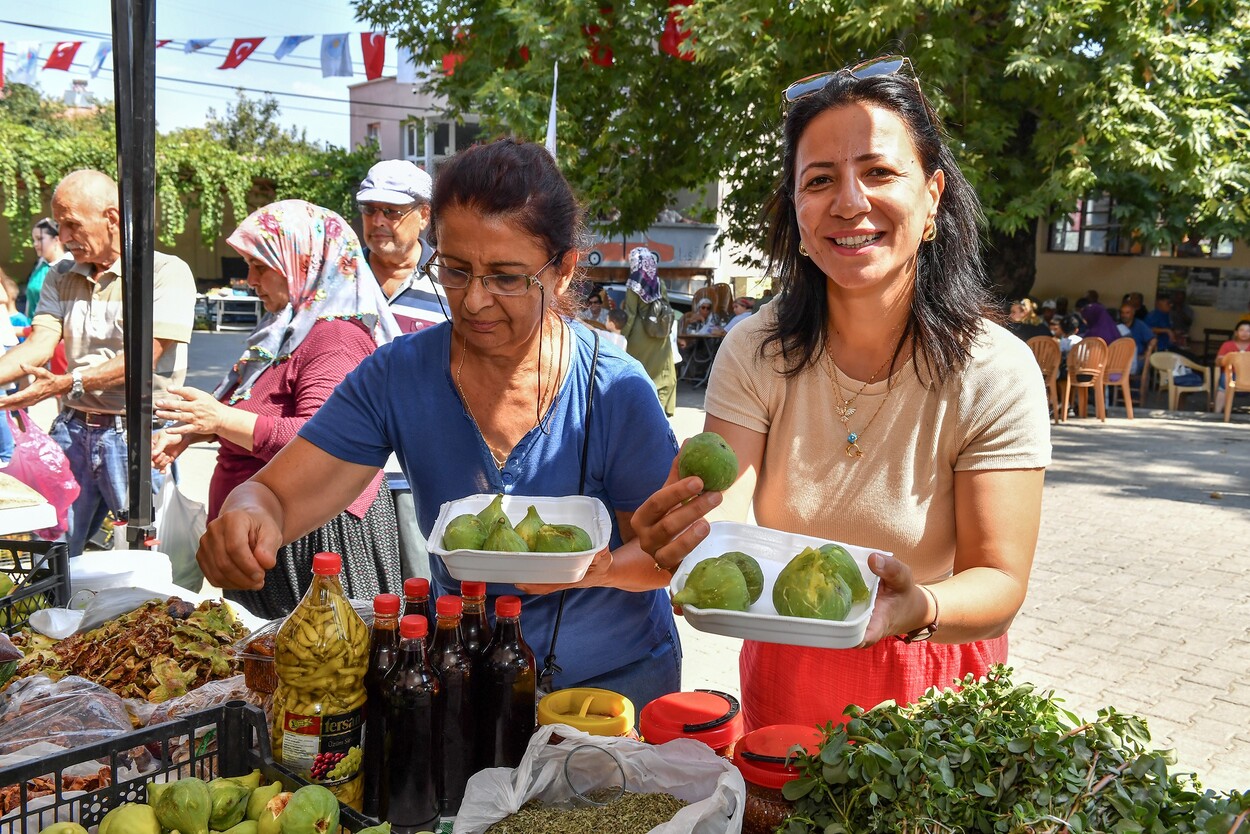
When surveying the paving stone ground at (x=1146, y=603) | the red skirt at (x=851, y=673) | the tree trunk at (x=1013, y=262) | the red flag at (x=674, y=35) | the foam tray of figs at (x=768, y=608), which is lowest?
the paving stone ground at (x=1146, y=603)

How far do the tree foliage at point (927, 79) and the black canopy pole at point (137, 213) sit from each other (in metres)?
6.48

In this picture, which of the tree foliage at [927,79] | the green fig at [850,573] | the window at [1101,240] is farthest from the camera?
the window at [1101,240]

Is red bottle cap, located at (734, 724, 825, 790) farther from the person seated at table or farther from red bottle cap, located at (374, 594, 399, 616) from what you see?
the person seated at table

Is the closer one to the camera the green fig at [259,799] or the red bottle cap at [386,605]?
the green fig at [259,799]

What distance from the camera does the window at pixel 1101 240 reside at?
17766mm

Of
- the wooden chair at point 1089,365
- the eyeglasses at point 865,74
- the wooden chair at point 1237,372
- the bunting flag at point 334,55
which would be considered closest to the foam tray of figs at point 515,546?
the eyeglasses at point 865,74

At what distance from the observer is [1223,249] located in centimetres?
1761

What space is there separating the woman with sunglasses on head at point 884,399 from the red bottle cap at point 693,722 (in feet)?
0.91

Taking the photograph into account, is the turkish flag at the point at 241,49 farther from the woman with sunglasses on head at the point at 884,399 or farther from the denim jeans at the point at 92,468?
the woman with sunglasses on head at the point at 884,399

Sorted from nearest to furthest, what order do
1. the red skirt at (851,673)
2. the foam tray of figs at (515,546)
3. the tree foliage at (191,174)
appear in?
the foam tray of figs at (515,546), the red skirt at (851,673), the tree foliage at (191,174)

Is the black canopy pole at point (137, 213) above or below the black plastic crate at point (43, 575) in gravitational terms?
above

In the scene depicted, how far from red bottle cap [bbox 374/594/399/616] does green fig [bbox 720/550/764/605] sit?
56 centimetres

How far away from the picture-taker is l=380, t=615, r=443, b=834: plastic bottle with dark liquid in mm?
1648

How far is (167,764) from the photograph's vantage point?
5.22 ft
